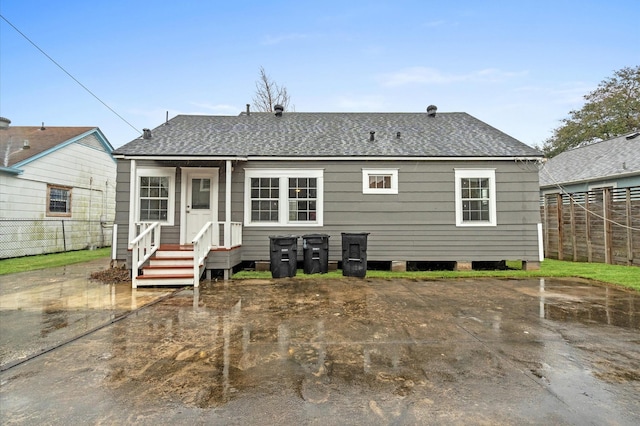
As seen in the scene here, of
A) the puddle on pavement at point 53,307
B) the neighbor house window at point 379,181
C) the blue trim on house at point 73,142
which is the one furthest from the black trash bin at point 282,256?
the blue trim on house at point 73,142

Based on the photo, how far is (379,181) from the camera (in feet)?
28.9

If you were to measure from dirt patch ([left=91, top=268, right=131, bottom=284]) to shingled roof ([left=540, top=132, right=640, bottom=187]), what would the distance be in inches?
555

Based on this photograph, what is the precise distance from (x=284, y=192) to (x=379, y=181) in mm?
2789

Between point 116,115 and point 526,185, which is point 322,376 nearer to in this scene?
point 526,185

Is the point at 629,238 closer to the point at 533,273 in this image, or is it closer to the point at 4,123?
the point at 533,273

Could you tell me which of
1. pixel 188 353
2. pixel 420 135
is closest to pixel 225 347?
pixel 188 353

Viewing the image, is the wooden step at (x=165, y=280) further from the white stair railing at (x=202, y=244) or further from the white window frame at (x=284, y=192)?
the white window frame at (x=284, y=192)

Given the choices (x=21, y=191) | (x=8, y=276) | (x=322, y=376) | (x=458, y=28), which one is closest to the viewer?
(x=322, y=376)

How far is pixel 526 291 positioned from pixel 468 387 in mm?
4730

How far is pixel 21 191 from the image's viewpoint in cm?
1100

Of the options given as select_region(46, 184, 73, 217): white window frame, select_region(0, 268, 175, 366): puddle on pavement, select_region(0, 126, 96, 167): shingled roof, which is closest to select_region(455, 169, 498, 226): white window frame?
select_region(0, 268, 175, 366): puddle on pavement

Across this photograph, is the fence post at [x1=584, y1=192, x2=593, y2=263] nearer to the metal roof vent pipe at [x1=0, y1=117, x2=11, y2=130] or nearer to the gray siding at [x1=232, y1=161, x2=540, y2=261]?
the gray siding at [x1=232, y1=161, x2=540, y2=261]

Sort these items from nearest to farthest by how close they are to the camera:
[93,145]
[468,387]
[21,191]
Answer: [468,387], [21,191], [93,145]

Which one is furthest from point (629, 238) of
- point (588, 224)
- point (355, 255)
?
point (355, 255)
